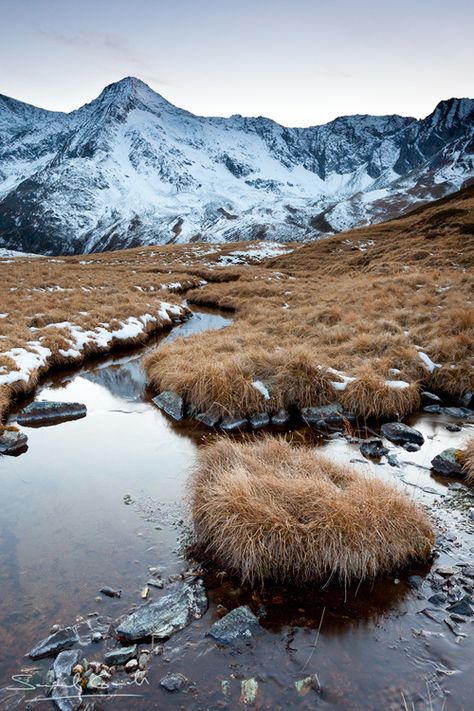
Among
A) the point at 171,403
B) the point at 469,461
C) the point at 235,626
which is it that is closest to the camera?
the point at 235,626

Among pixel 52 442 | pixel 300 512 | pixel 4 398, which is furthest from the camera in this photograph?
pixel 4 398

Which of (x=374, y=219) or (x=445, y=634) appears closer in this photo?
(x=445, y=634)

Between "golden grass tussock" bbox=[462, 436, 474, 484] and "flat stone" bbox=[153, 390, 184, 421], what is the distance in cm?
733

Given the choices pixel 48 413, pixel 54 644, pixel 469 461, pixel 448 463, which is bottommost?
pixel 48 413

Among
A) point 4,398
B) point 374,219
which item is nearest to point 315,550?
point 4,398

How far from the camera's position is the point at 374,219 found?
618ft

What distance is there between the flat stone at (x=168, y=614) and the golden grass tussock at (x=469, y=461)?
236 inches

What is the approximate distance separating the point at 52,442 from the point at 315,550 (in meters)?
7.49

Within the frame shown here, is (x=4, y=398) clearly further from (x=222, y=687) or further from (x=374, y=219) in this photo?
(x=374, y=219)

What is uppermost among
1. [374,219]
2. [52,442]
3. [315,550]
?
[374,219]

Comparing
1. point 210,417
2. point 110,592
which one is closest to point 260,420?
point 210,417

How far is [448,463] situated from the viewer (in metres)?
9.23

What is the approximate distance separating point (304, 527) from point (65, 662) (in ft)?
11.0

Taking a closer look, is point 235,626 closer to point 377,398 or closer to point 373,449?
point 373,449
